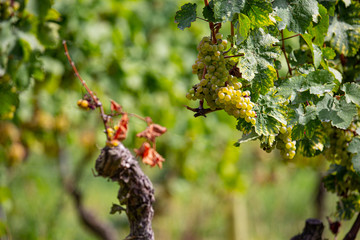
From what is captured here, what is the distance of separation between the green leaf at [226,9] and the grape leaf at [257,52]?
0.07m

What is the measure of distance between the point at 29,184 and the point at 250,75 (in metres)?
4.32

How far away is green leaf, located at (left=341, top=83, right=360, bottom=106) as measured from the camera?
3.83 ft

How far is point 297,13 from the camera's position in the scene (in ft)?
3.67

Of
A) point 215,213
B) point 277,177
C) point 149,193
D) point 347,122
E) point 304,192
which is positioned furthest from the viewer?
point 304,192

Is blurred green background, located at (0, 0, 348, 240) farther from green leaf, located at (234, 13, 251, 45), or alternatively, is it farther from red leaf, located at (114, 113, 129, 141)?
green leaf, located at (234, 13, 251, 45)

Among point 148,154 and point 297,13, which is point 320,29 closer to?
point 297,13

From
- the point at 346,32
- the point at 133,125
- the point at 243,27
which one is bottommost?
the point at 243,27

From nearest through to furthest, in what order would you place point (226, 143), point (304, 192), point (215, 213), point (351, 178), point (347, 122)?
point (347, 122)
point (351, 178)
point (226, 143)
point (215, 213)
point (304, 192)

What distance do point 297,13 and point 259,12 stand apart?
0.44 ft

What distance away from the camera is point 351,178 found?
1.50 meters

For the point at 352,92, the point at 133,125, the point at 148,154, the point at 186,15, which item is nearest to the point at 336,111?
the point at 352,92

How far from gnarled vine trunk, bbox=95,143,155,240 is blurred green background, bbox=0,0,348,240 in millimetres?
932

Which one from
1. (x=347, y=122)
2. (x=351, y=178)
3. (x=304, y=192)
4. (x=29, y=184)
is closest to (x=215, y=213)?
(x=304, y=192)

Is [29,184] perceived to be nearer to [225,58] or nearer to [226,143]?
[226,143]
